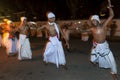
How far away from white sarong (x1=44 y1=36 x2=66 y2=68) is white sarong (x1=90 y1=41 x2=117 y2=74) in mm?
2169

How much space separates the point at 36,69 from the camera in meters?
13.8

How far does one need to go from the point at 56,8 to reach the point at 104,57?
113 feet

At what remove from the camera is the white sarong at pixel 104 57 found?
1143cm

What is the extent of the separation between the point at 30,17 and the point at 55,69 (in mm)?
34403

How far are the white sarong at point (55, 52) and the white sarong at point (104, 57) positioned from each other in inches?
85.4

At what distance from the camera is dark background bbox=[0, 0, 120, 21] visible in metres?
39.7

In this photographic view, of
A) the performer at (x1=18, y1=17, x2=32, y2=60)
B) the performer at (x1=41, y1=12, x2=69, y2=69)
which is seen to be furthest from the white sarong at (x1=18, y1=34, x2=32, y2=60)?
the performer at (x1=41, y1=12, x2=69, y2=69)

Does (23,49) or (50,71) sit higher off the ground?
(23,49)

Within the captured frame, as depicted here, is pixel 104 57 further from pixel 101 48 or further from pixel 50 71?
pixel 50 71

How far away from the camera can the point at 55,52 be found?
1405cm

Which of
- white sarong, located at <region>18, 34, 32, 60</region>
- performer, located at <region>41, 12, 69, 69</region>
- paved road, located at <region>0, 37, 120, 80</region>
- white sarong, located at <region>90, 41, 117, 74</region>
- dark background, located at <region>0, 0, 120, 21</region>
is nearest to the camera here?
white sarong, located at <region>90, 41, 117, 74</region>

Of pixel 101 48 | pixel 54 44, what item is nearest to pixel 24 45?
pixel 54 44

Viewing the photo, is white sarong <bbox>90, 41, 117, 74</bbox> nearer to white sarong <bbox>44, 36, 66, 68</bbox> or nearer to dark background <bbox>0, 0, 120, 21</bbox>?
white sarong <bbox>44, 36, 66, 68</bbox>

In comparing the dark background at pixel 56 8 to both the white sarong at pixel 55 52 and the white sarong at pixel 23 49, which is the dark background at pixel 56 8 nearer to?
the white sarong at pixel 23 49
